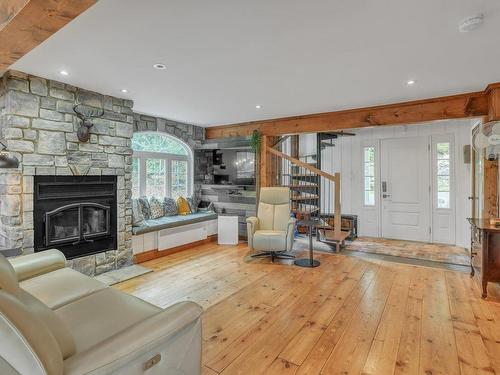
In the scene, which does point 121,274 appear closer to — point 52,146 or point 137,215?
point 137,215

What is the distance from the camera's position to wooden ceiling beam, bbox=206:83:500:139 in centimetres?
362

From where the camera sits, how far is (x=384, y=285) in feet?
11.0

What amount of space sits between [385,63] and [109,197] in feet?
12.0

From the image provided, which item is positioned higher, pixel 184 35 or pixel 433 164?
pixel 184 35

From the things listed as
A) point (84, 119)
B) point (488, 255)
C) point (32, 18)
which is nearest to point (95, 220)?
point (84, 119)

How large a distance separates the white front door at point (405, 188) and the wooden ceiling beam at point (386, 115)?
1.82 metres

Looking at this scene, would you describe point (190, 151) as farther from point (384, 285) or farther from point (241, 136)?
point (384, 285)

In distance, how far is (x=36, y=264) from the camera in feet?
7.23

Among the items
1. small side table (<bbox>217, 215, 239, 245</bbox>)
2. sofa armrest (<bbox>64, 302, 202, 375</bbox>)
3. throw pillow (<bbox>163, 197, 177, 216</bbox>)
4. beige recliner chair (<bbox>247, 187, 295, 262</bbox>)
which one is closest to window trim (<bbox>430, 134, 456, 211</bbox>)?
beige recliner chair (<bbox>247, 187, 295, 262</bbox>)

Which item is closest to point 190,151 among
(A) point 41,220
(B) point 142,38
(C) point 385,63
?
(A) point 41,220

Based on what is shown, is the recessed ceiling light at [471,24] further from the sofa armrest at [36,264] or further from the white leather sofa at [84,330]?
the sofa armrest at [36,264]

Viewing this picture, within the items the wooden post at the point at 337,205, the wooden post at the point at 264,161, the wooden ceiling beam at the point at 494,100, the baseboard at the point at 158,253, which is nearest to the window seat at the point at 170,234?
the baseboard at the point at 158,253

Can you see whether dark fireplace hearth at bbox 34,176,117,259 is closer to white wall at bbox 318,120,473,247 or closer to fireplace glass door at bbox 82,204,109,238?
fireplace glass door at bbox 82,204,109,238

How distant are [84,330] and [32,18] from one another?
1.64 metres
